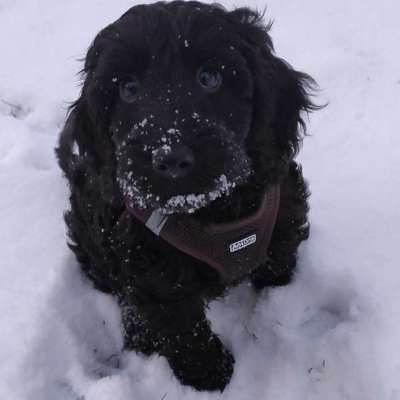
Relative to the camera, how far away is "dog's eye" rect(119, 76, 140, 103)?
6.45 ft

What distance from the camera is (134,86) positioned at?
6.48 ft

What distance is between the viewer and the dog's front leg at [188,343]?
2.35m

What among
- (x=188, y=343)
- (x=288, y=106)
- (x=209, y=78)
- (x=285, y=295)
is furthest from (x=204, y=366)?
(x=209, y=78)

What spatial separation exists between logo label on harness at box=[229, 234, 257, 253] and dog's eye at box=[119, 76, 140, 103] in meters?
0.68

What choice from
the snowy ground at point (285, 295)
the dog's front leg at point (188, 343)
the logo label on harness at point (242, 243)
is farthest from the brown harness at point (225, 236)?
the snowy ground at point (285, 295)

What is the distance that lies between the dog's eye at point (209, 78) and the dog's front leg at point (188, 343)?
2.97 ft

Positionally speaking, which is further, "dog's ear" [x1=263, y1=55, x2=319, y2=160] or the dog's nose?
"dog's ear" [x1=263, y1=55, x2=319, y2=160]

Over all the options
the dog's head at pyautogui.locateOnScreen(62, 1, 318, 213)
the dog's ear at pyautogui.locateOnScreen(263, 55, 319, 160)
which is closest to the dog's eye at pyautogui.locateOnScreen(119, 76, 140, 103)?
the dog's head at pyautogui.locateOnScreen(62, 1, 318, 213)

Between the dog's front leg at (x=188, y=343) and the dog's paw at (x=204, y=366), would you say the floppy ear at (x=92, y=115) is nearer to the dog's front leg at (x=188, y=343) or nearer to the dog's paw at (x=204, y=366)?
the dog's front leg at (x=188, y=343)

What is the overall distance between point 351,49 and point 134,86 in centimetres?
252

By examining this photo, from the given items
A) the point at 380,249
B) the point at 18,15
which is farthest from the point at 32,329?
the point at 18,15

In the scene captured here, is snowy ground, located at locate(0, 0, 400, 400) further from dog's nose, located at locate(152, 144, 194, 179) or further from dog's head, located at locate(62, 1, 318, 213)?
dog's nose, located at locate(152, 144, 194, 179)

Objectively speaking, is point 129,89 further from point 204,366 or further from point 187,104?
point 204,366

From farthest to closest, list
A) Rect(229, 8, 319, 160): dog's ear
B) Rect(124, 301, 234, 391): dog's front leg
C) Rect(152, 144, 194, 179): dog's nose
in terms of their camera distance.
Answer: Rect(124, 301, 234, 391): dog's front leg, Rect(229, 8, 319, 160): dog's ear, Rect(152, 144, 194, 179): dog's nose
